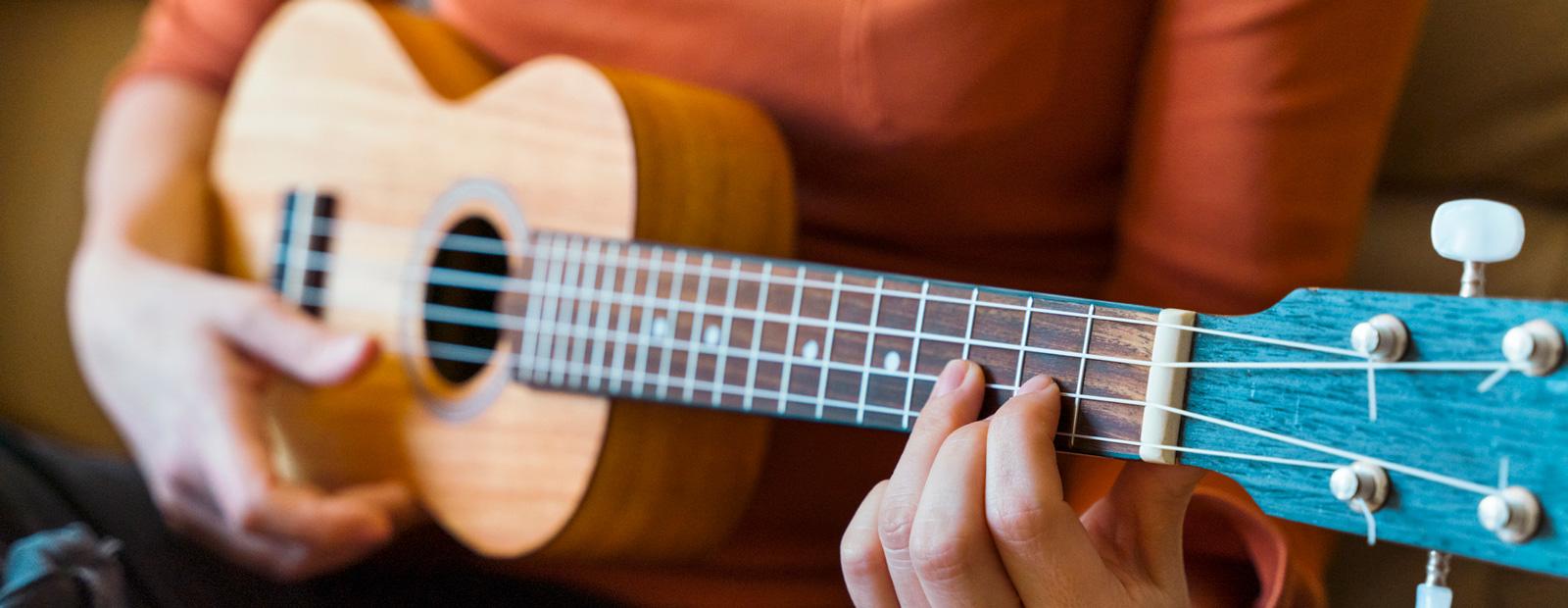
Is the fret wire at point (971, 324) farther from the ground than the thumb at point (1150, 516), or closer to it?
farther from the ground

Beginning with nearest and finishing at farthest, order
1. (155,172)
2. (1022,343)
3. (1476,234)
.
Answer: (1476,234), (1022,343), (155,172)

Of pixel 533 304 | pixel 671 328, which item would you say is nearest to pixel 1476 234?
pixel 671 328

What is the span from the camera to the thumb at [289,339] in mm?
754

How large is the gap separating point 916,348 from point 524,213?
316 mm

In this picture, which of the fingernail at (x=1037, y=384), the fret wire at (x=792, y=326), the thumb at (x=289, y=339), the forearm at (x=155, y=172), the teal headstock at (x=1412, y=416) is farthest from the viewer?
the forearm at (x=155, y=172)

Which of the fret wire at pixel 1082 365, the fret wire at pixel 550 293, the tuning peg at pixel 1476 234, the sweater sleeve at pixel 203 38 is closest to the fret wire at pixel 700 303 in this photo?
the fret wire at pixel 550 293

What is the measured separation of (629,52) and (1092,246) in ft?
1.14

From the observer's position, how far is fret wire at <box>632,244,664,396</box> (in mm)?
603

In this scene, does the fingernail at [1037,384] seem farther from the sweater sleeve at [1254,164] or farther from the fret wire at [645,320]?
Result: the fret wire at [645,320]

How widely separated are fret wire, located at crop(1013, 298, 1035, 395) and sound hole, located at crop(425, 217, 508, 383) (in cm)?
39

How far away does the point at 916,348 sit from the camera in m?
0.48

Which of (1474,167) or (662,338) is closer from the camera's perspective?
(662,338)

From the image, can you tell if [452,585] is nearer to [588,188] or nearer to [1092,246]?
[588,188]

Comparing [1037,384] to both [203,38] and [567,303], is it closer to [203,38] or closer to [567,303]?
[567,303]
